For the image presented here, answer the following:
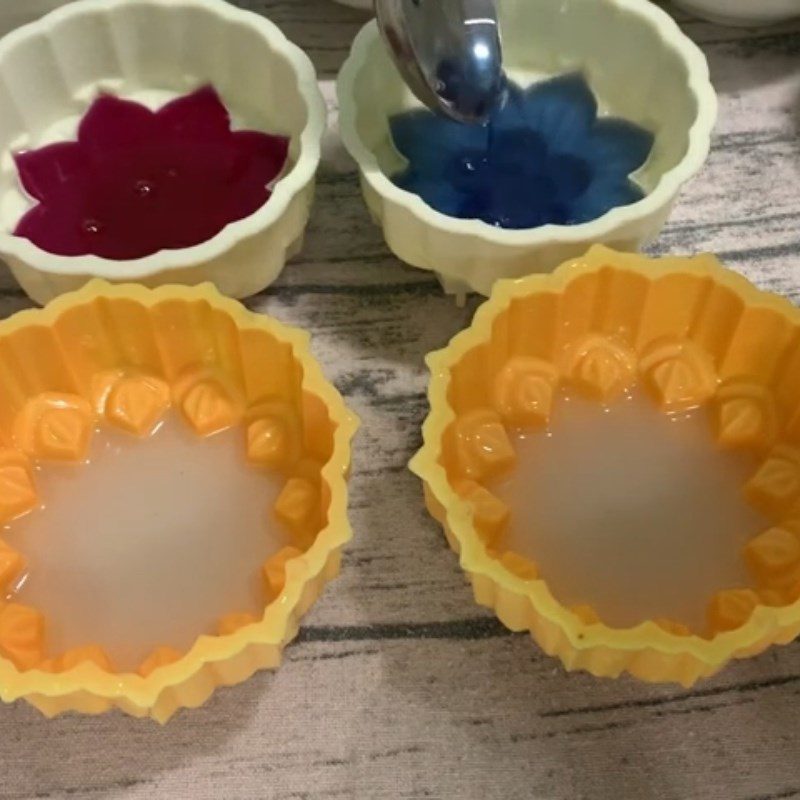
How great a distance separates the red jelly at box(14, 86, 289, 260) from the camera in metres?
0.69


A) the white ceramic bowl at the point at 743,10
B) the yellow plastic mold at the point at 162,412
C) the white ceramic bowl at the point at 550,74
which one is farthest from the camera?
the white ceramic bowl at the point at 743,10

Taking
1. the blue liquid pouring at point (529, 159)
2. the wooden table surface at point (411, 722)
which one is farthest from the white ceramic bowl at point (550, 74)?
the wooden table surface at point (411, 722)

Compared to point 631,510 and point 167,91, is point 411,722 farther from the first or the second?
point 167,91

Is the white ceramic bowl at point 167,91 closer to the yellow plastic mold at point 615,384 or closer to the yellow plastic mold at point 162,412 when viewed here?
the yellow plastic mold at point 162,412

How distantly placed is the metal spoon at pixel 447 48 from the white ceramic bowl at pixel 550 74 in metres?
0.06

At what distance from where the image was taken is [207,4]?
2.33 feet

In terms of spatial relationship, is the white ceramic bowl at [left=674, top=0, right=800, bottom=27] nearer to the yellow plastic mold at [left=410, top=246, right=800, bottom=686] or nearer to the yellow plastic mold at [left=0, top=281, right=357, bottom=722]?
the yellow plastic mold at [left=410, top=246, right=800, bottom=686]

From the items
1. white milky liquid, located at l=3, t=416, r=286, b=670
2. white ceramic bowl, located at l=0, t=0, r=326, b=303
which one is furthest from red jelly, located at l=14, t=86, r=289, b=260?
white milky liquid, located at l=3, t=416, r=286, b=670

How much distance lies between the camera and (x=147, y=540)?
62 cm

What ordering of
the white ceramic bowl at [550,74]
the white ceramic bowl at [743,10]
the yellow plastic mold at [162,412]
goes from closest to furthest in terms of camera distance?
1. the yellow plastic mold at [162,412]
2. the white ceramic bowl at [550,74]
3. the white ceramic bowl at [743,10]

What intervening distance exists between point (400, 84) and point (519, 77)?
0.08 meters

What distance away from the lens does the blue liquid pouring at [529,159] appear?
27.5 inches

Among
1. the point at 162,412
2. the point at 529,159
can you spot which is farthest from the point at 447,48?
the point at 162,412

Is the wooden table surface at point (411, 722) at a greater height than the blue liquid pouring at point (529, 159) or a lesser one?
lesser
